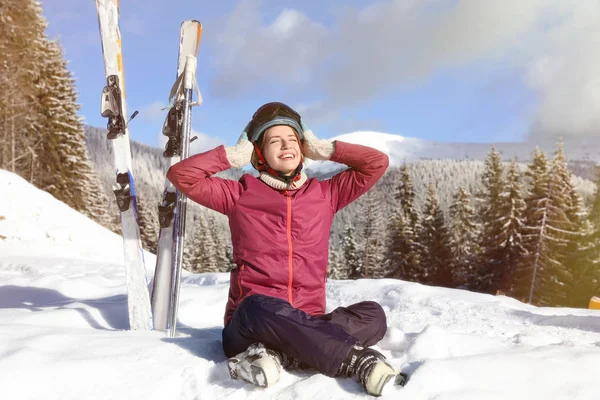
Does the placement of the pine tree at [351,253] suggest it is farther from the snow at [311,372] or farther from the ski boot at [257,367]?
the ski boot at [257,367]

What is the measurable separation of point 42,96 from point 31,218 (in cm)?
1467

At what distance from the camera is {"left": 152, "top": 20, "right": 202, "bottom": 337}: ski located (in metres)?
3.52

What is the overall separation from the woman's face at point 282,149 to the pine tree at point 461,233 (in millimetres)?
24646

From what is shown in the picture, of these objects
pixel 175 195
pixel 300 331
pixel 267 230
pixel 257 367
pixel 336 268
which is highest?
pixel 175 195

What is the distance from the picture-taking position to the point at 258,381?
2137 millimetres

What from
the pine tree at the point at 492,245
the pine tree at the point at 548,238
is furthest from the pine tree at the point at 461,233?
the pine tree at the point at 548,238

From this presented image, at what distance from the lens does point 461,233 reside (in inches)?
1101

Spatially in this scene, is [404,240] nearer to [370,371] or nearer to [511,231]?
[511,231]

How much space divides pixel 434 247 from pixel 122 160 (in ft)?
84.0

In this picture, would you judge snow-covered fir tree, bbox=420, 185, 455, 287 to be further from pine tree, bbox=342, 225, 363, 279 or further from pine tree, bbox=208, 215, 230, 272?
pine tree, bbox=208, 215, 230, 272

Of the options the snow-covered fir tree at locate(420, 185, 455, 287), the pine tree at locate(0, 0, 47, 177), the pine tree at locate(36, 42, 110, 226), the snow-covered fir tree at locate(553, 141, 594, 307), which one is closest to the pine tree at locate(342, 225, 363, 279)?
the snow-covered fir tree at locate(420, 185, 455, 287)

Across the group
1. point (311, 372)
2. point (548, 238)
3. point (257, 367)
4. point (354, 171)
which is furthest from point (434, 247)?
point (257, 367)

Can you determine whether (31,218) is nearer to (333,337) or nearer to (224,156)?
(224,156)

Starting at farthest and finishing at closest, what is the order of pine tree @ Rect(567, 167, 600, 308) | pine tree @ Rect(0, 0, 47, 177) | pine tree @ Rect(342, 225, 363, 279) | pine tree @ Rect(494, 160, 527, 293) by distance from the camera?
pine tree @ Rect(342, 225, 363, 279) → pine tree @ Rect(494, 160, 527, 293) → pine tree @ Rect(567, 167, 600, 308) → pine tree @ Rect(0, 0, 47, 177)
